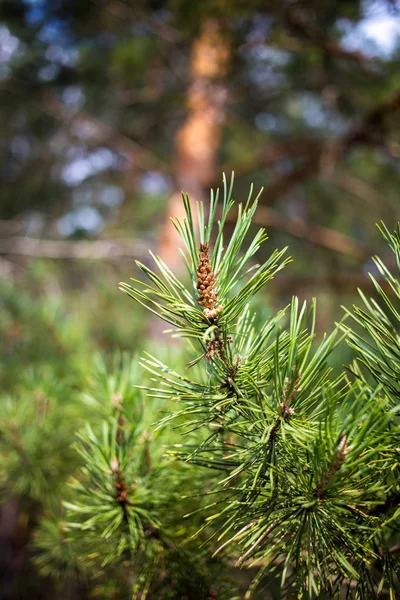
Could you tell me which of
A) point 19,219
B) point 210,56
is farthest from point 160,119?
point 19,219

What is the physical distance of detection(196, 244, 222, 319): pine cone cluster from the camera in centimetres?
→ 45

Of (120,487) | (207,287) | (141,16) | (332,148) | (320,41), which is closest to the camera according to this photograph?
(207,287)

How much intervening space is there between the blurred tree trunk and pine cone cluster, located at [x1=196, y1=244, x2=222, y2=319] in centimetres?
209

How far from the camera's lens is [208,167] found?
2.97 meters

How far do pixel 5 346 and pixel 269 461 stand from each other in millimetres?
1569

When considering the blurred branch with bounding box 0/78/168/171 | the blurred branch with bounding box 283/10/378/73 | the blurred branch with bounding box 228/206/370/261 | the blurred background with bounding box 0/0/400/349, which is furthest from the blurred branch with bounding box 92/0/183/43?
the blurred branch with bounding box 228/206/370/261

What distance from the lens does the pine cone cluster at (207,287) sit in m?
0.45

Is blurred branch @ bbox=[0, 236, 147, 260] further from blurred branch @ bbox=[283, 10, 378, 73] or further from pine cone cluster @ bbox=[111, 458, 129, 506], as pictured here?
pine cone cluster @ bbox=[111, 458, 129, 506]

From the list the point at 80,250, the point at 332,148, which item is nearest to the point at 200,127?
the point at 332,148

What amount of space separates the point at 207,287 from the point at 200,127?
2834 mm

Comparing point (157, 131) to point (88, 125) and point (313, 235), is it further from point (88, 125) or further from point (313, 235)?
point (313, 235)

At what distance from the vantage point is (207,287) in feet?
1.51

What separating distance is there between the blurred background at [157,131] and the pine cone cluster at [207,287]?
0.57 meters

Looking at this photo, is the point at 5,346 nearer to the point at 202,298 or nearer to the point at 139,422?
the point at 139,422
